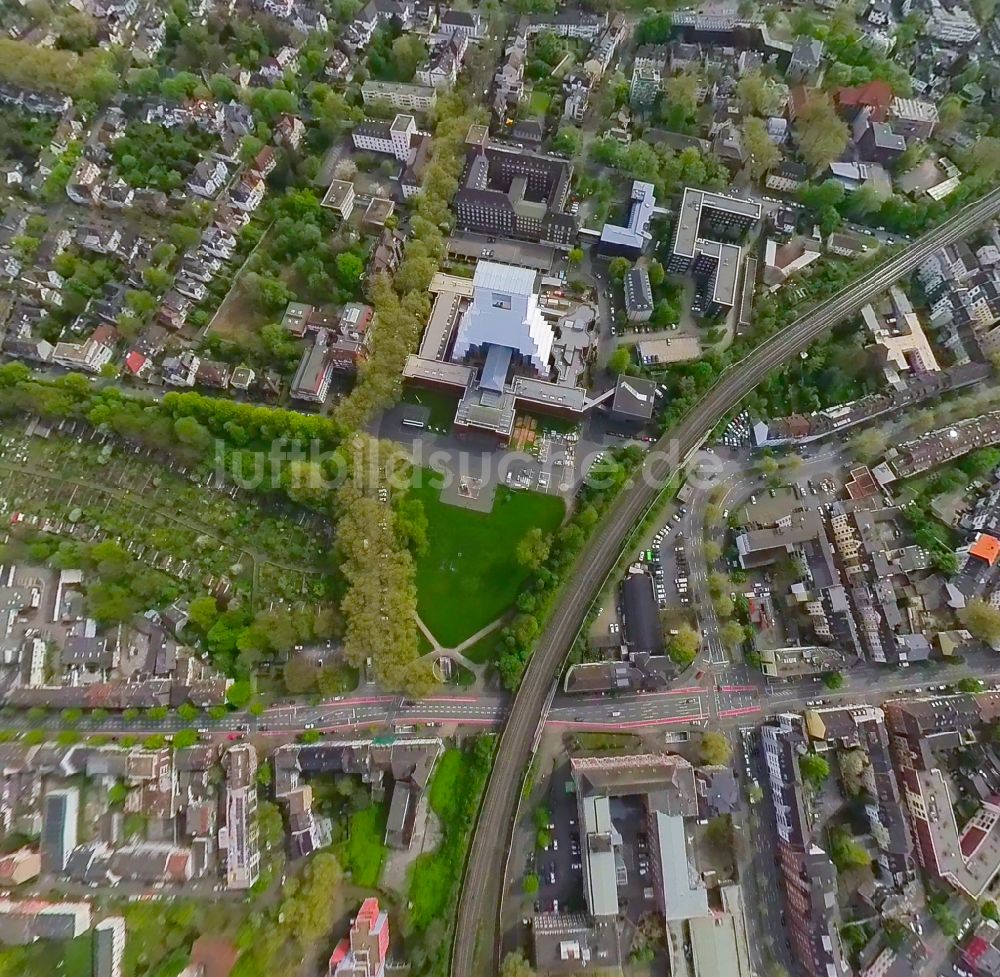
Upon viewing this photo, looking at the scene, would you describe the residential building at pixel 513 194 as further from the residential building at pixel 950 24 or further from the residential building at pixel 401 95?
the residential building at pixel 950 24

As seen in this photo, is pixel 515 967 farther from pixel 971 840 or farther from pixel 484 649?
pixel 971 840

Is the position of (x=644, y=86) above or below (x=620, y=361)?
above

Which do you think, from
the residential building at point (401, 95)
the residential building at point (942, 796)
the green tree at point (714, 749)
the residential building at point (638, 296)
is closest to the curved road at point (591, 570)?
the residential building at point (638, 296)

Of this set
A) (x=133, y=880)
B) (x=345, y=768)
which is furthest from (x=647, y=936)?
(x=133, y=880)

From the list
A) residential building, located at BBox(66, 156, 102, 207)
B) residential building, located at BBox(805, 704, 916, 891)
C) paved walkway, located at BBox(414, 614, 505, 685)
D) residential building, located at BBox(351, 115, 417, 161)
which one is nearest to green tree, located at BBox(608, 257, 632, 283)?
residential building, located at BBox(351, 115, 417, 161)

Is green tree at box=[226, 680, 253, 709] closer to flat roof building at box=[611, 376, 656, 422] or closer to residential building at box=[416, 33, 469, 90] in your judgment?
flat roof building at box=[611, 376, 656, 422]

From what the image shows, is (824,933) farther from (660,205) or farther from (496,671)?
(660,205)

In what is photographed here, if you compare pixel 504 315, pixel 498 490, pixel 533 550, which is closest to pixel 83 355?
pixel 504 315
